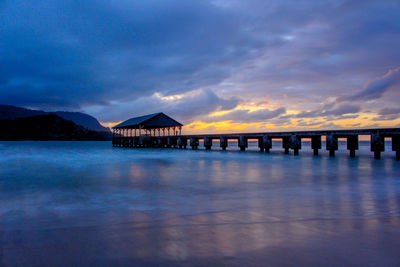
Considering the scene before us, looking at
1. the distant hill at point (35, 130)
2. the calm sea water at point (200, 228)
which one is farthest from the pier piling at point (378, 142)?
the distant hill at point (35, 130)

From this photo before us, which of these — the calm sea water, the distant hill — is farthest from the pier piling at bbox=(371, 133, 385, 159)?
the distant hill

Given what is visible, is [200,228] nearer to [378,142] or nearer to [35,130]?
[378,142]

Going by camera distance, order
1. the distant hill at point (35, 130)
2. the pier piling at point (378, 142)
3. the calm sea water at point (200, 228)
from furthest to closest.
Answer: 1. the distant hill at point (35, 130)
2. the pier piling at point (378, 142)
3. the calm sea water at point (200, 228)

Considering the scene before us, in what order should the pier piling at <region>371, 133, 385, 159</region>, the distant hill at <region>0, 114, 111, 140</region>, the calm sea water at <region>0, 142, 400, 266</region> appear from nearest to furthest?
the calm sea water at <region>0, 142, 400, 266</region>, the pier piling at <region>371, 133, 385, 159</region>, the distant hill at <region>0, 114, 111, 140</region>

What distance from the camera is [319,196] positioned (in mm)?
7637

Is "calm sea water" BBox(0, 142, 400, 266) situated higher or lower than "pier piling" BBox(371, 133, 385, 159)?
lower

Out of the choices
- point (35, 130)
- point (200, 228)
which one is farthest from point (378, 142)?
point (35, 130)

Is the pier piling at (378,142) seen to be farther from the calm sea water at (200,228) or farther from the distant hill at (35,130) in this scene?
the distant hill at (35,130)

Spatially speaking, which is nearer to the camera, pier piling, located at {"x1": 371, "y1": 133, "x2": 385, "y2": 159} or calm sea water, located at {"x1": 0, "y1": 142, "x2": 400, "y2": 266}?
calm sea water, located at {"x1": 0, "y1": 142, "x2": 400, "y2": 266}

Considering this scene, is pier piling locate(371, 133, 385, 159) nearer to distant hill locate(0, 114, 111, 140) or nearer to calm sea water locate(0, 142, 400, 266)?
calm sea water locate(0, 142, 400, 266)

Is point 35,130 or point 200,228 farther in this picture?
point 35,130

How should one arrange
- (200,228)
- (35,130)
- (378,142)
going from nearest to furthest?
(200,228) → (378,142) → (35,130)

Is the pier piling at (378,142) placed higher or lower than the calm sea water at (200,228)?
higher

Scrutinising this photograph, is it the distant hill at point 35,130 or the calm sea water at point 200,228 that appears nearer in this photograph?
the calm sea water at point 200,228
